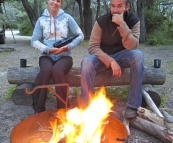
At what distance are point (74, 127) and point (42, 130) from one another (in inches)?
18.6

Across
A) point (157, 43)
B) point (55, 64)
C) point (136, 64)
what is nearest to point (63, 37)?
point (55, 64)

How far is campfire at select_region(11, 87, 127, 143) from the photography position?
2072mm

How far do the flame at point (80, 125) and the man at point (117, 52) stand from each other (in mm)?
556

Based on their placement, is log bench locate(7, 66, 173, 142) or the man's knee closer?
the man's knee

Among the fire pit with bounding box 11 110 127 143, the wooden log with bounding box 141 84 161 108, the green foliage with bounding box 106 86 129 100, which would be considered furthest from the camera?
the green foliage with bounding box 106 86 129 100

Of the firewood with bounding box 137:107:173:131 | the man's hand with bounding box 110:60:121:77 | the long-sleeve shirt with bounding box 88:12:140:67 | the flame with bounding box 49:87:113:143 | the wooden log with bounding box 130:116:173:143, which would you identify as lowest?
the wooden log with bounding box 130:116:173:143

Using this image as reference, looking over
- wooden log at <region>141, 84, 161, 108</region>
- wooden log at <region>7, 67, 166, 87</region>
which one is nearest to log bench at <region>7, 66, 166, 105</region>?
wooden log at <region>7, 67, 166, 87</region>

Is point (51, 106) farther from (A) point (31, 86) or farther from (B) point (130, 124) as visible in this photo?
(B) point (130, 124)

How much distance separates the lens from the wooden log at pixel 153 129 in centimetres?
243

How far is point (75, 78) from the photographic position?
348 cm

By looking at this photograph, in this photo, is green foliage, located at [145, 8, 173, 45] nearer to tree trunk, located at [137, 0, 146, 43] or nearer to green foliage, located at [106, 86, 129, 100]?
tree trunk, located at [137, 0, 146, 43]

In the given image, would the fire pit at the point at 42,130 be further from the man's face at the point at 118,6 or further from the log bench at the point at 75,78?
the man's face at the point at 118,6

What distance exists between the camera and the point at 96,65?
3066mm

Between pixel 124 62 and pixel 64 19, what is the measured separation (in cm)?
108
